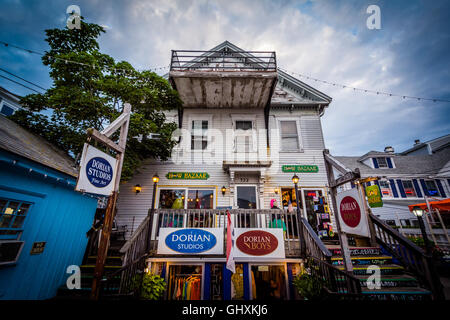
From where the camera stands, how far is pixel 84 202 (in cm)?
641

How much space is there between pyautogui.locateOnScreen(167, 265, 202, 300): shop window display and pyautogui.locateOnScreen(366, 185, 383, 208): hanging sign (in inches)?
324

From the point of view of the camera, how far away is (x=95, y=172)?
122 inches

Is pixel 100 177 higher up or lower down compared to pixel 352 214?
higher up

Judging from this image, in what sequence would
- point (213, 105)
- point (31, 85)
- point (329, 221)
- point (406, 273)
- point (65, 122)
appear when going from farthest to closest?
point (213, 105) < point (329, 221) < point (65, 122) < point (31, 85) < point (406, 273)

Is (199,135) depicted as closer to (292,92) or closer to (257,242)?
(292,92)

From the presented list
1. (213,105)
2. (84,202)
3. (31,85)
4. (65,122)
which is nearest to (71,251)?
(84,202)

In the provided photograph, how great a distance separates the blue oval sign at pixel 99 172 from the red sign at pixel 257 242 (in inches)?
159

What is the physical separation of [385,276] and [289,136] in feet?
23.8

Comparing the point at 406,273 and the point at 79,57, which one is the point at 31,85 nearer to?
the point at 79,57

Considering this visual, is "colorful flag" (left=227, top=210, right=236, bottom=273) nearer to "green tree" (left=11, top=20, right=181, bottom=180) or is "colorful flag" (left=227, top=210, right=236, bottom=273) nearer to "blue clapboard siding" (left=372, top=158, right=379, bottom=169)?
"green tree" (left=11, top=20, right=181, bottom=180)

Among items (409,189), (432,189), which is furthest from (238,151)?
(432,189)

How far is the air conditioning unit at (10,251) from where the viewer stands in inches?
163

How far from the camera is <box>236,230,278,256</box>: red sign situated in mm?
5278

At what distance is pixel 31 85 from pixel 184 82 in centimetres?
626
